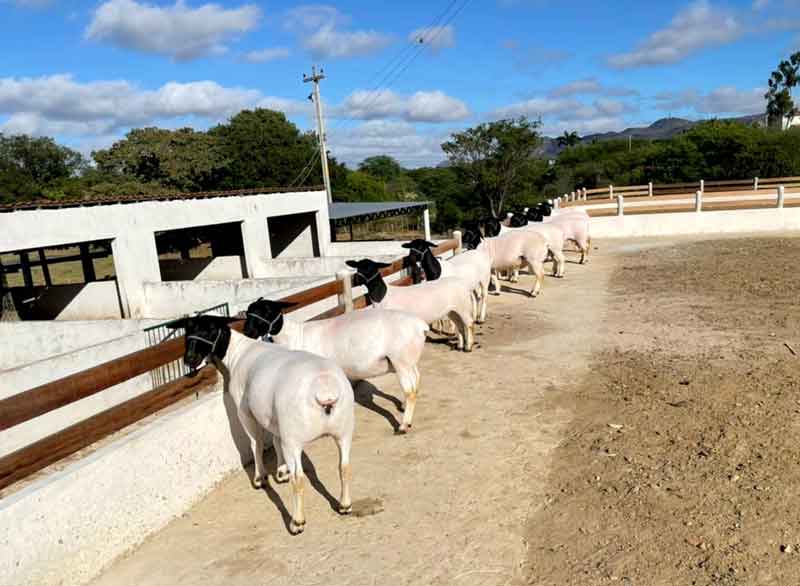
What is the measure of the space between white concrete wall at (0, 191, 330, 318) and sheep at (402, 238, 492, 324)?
747cm

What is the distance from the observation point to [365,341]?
17.7ft

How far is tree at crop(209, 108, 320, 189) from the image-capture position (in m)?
47.0

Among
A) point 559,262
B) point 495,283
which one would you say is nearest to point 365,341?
point 495,283

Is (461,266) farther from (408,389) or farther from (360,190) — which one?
(360,190)

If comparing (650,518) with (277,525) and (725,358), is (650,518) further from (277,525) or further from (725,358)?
(725,358)

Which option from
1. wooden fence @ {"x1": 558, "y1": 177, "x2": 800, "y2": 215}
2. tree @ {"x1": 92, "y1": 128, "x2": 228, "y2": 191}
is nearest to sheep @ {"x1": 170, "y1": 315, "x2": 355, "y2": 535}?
wooden fence @ {"x1": 558, "y1": 177, "x2": 800, "y2": 215}

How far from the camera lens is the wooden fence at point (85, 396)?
3533 millimetres

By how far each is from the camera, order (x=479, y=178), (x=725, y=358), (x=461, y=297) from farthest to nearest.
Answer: (x=479, y=178)
(x=461, y=297)
(x=725, y=358)

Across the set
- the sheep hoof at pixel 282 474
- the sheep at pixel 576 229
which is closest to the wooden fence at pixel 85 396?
the sheep hoof at pixel 282 474

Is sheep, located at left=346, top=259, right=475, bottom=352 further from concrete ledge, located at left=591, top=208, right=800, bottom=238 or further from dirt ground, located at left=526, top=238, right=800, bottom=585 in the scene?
concrete ledge, located at left=591, top=208, right=800, bottom=238

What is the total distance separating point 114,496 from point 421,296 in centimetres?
438

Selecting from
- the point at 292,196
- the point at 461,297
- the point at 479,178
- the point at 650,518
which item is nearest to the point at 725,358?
the point at 461,297

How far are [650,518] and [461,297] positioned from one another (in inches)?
166

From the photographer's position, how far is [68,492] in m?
3.52
